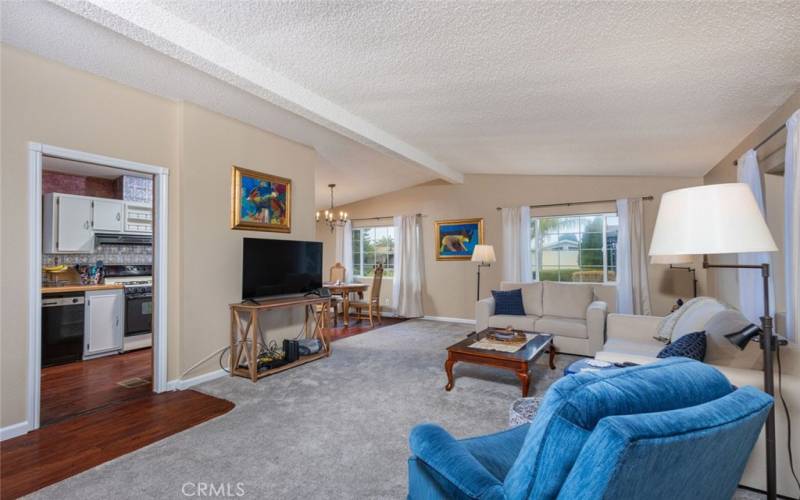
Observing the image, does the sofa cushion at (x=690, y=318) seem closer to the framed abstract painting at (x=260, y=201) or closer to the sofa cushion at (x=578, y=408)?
the sofa cushion at (x=578, y=408)

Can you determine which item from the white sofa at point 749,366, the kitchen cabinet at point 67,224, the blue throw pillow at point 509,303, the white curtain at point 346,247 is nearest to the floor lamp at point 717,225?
the white sofa at point 749,366

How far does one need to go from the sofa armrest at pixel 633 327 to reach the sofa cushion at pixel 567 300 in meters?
0.88

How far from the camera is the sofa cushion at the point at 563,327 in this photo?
14.5 feet

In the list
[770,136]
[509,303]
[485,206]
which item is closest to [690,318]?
[770,136]

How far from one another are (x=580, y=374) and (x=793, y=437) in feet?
5.88

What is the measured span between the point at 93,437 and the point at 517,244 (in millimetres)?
5607

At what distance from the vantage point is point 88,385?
3.47 metres

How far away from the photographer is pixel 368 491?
1.91 metres

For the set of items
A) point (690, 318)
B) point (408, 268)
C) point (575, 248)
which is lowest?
point (690, 318)

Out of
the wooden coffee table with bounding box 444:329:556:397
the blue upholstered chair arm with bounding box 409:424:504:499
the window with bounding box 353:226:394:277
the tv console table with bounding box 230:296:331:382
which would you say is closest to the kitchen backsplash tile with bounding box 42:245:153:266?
the tv console table with bounding box 230:296:331:382

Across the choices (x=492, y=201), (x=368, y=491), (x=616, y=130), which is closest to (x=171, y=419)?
(x=368, y=491)

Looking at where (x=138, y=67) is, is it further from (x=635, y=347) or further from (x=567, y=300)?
(x=567, y=300)

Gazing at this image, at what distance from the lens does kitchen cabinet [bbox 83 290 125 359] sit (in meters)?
4.32

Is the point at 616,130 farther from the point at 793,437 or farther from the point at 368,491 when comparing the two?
the point at 368,491
